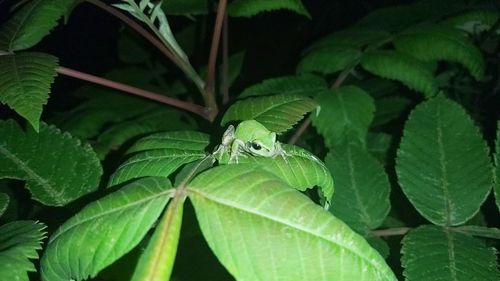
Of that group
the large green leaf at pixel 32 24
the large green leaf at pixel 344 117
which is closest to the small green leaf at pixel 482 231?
the large green leaf at pixel 344 117

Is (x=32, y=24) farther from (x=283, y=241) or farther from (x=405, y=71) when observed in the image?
(x=405, y=71)

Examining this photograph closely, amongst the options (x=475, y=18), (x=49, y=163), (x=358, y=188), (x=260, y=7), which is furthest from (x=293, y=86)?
(x=49, y=163)

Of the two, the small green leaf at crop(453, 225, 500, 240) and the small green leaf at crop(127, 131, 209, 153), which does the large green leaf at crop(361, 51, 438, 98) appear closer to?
the small green leaf at crop(453, 225, 500, 240)

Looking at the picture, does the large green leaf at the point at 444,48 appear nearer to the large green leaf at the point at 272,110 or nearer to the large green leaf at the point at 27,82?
the large green leaf at the point at 272,110

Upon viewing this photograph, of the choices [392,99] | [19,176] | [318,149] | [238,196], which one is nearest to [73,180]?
[19,176]

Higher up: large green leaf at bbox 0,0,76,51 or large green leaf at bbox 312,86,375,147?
large green leaf at bbox 0,0,76,51

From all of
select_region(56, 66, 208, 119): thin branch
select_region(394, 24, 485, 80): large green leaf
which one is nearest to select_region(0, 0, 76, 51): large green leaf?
select_region(56, 66, 208, 119): thin branch
